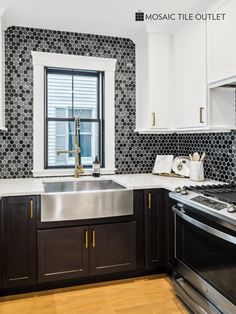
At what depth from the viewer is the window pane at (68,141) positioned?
329 cm

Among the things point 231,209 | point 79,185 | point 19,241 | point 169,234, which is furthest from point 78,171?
point 231,209

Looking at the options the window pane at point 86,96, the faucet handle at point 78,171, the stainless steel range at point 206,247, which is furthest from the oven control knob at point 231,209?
the window pane at point 86,96

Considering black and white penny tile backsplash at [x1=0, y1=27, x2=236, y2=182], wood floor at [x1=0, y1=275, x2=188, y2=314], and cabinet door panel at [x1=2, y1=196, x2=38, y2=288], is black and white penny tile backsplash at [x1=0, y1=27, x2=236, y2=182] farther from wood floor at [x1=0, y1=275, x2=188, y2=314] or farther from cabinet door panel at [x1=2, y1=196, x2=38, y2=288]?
wood floor at [x1=0, y1=275, x2=188, y2=314]

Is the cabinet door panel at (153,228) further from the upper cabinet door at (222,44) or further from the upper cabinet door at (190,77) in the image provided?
the upper cabinet door at (222,44)

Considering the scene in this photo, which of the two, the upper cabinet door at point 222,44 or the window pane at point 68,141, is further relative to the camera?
the window pane at point 68,141

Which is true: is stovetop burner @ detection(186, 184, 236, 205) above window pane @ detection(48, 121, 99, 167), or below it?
below

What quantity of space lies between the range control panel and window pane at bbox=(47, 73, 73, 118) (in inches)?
73.5

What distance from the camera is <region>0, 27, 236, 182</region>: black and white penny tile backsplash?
2.99 m

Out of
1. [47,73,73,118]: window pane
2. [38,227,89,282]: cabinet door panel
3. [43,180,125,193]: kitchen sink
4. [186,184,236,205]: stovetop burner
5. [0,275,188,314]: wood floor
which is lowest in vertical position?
[0,275,188,314]: wood floor

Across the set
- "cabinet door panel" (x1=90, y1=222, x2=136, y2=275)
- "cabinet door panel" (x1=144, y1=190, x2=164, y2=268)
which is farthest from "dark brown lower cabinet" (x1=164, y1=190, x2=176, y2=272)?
"cabinet door panel" (x1=90, y1=222, x2=136, y2=275)

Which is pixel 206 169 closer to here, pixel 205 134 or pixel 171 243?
pixel 205 134

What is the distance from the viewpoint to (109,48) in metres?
3.37

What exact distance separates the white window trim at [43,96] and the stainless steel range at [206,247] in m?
1.23

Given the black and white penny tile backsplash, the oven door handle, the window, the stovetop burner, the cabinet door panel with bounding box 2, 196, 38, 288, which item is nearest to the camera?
the oven door handle
